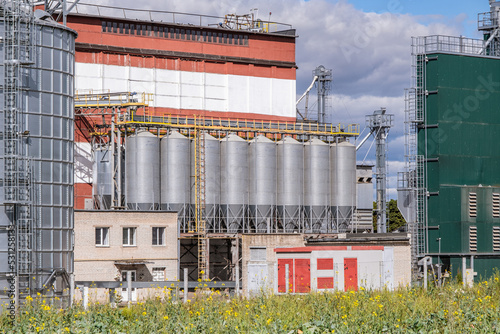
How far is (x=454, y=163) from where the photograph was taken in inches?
1959

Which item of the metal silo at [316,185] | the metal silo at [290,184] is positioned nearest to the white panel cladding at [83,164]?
the metal silo at [290,184]

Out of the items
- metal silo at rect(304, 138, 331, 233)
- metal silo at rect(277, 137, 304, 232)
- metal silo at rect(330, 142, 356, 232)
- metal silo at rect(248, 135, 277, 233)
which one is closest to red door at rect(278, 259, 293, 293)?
metal silo at rect(248, 135, 277, 233)

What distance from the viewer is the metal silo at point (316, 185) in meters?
56.5

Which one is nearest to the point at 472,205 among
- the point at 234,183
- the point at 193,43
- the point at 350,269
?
the point at 234,183

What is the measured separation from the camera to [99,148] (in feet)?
180

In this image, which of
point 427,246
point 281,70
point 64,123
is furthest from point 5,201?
point 281,70

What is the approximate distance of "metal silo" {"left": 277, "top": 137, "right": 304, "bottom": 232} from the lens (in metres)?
55.4

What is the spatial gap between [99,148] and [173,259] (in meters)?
11.4

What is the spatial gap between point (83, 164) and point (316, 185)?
16.6 meters

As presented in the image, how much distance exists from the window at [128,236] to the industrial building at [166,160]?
9 cm

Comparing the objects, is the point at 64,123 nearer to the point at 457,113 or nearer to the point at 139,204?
the point at 139,204

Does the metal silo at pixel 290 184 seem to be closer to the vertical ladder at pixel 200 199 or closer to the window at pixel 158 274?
the vertical ladder at pixel 200 199

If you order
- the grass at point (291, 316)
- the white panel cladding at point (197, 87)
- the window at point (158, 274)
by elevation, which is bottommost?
the window at point (158, 274)

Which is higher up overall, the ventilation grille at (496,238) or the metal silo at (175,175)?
the metal silo at (175,175)
